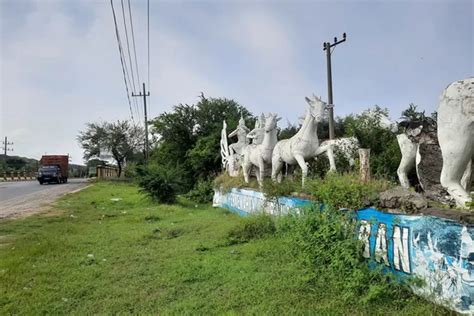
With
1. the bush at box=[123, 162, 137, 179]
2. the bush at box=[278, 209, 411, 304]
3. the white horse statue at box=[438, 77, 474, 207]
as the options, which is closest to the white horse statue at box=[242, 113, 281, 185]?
the bush at box=[278, 209, 411, 304]

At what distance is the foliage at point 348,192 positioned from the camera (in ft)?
14.9

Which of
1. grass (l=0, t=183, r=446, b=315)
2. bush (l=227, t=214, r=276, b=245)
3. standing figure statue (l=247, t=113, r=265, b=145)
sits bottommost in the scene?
grass (l=0, t=183, r=446, b=315)

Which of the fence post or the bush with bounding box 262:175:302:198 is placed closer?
the fence post

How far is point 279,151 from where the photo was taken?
864 cm

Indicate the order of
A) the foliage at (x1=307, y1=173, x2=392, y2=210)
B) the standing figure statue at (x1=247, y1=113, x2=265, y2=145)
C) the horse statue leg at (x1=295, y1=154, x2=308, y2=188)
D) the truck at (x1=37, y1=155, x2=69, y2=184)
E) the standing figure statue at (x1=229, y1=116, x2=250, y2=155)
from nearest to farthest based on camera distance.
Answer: the foliage at (x1=307, y1=173, x2=392, y2=210), the horse statue leg at (x1=295, y1=154, x2=308, y2=188), the standing figure statue at (x1=247, y1=113, x2=265, y2=145), the standing figure statue at (x1=229, y1=116, x2=250, y2=155), the truck at (x1=37, y1=155, x2=69, y2=184)

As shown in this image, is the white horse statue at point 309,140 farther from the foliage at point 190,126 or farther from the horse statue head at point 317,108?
the foliage at point 190,126

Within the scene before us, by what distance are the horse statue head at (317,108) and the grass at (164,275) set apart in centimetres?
222

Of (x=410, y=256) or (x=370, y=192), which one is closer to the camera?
(x=410, y=256)

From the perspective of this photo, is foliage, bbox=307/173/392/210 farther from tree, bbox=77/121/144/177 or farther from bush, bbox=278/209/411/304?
tree, bbox=77/121/144/177

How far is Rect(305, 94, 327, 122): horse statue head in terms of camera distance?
24.4 ft

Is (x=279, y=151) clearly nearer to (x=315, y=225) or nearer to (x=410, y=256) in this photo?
(x=315, y=225)

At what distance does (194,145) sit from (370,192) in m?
18.7

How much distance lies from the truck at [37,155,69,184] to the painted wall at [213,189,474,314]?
30.9m

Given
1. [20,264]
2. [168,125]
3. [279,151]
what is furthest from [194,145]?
[20,264]
